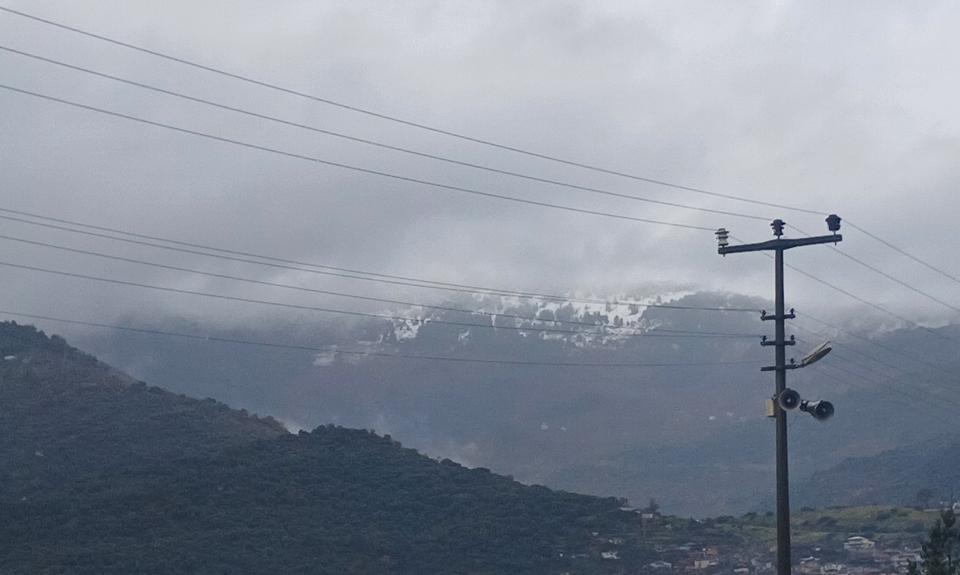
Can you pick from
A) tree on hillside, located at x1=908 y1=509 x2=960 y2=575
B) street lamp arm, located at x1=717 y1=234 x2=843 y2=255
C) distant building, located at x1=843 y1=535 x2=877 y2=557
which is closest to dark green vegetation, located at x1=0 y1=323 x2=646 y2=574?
distant building, located at x1=843 y1=535 x2=877 y2=557

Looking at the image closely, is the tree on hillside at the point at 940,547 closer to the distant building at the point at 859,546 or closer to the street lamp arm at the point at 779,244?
the street lamp arm at the point at 779,244

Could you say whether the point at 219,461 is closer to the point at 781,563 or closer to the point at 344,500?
the point at 344,500

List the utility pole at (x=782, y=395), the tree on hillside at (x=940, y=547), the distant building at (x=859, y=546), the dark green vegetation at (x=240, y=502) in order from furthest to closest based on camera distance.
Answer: the distant building at (x=859, y=546), the dark green vegetation at (x=240, y=502), the tree on hillside at (x=940, y=547), the utility pole at (x=782, y=395)

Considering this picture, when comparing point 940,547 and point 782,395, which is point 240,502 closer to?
point 940,547

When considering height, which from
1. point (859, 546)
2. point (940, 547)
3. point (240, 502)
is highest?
point (859, 546)

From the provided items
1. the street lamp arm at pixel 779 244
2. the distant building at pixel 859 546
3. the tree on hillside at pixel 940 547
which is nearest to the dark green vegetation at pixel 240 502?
the distant building at pixel 859 546

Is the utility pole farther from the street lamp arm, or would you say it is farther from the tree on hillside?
the tree on hillside

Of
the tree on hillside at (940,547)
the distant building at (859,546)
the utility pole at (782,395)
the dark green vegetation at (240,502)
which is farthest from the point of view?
the distant building at (859,546)

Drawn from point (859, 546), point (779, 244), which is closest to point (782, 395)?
point (779, 244)

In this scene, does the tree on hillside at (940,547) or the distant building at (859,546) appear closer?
the tree on hillside at (940,547)
